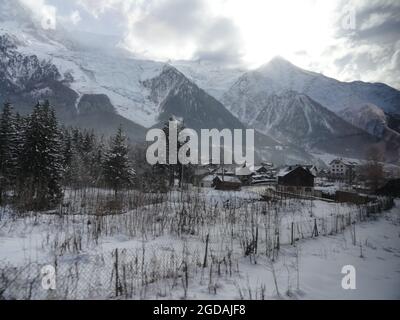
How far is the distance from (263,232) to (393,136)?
11017 centimetres

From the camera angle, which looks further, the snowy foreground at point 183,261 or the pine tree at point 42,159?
the pine tree at point 42,159

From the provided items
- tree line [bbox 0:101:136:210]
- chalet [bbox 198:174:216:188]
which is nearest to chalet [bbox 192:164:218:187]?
chalet [bbox 198:174:216:188]

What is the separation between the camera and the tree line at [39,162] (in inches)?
910

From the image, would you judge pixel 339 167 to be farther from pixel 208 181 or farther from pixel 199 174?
pixel 208 181

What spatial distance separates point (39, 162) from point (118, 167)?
13690 millimetres

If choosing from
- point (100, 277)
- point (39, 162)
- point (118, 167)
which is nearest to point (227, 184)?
Result: point (118, 167)

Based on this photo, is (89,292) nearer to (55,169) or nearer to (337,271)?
(337,271)

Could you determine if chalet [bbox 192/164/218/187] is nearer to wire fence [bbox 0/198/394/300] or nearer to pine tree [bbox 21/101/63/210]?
pine tree [bbox 21/101/63/210]

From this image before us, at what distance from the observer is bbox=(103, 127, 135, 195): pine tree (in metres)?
40.2

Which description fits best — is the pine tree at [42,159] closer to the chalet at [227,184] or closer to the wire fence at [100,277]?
the wire fence at [100,277]

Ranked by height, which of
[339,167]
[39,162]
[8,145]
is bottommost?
[39,162]

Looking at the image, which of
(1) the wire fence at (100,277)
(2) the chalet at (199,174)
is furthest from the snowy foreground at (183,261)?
(2) the chalet at (199,174)

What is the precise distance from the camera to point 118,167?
134ft
